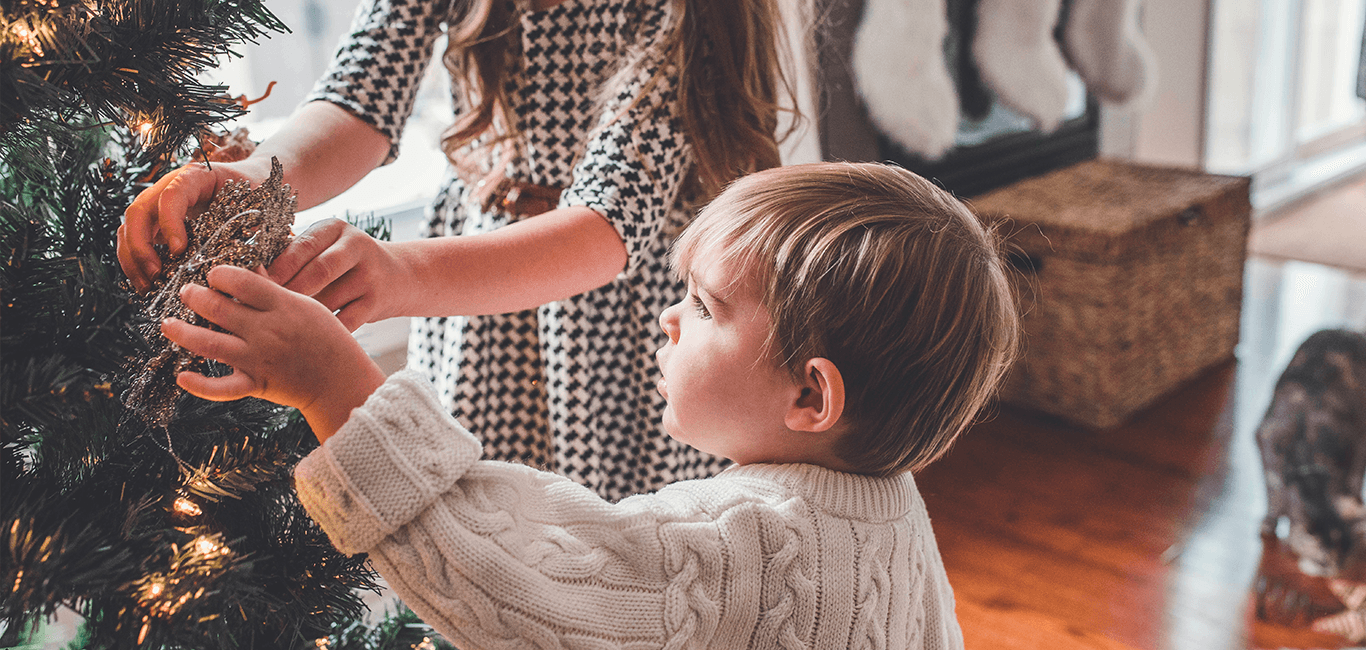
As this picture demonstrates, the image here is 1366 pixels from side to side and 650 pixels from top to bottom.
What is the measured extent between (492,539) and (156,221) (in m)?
0.24

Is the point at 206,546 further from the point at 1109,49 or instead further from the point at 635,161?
the point at 1109,49

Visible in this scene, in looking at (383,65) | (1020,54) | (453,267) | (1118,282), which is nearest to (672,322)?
(453,267)

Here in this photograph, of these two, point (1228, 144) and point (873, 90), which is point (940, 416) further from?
point (1228, 144)

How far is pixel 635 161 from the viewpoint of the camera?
78 centimetres

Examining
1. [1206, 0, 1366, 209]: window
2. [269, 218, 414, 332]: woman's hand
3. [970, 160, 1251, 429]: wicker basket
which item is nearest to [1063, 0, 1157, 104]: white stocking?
[970, 160, 1251, 429]: wicker basket

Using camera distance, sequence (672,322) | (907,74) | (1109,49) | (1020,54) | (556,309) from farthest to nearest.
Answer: (1109,49) < (1020,54) < (907,74) < (556,309) < (672,322)

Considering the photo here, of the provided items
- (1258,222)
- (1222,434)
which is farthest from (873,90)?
(1258,222)

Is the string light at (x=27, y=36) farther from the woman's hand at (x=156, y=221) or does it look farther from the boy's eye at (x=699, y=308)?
the boy's eye at (x=699, y=308)

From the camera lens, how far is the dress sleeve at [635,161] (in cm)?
76

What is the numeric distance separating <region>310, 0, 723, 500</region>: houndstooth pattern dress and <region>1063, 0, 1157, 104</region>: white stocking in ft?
6.98

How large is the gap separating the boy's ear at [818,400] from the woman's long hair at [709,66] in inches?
10.4

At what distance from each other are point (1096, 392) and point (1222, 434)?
293mm

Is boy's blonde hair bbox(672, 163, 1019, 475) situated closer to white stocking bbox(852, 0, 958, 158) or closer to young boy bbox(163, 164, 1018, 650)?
young boy bbox(163, 164, 1018, 650)

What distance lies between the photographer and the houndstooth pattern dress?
0.87m
